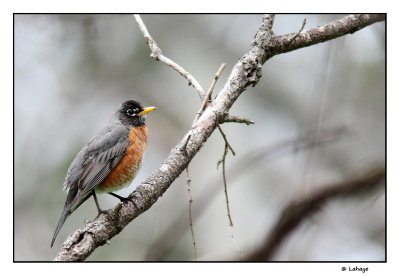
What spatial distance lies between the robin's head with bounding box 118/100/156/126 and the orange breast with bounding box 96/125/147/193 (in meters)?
0.52

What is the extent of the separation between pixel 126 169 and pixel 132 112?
1.21 metres

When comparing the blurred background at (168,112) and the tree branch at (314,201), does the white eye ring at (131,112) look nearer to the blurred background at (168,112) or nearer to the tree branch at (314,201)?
the blurred background at (168,112)

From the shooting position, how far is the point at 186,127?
9.17 metres

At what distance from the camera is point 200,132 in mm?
3574

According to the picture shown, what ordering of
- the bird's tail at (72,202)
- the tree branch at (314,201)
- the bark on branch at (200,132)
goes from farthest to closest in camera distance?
the bird's tail at (72,202) < the bark on branch at (200,132) < the tree branch at (314,201)

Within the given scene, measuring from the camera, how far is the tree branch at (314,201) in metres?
0.99

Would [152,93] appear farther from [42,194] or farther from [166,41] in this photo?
[42,194]

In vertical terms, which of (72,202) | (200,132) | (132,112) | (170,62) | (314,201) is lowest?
(314,201)

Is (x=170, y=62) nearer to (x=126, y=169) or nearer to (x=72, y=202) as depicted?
(x=126, y=169)

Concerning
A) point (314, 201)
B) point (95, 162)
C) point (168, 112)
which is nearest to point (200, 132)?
point (95, 162)

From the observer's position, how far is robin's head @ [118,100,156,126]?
5.62 metres

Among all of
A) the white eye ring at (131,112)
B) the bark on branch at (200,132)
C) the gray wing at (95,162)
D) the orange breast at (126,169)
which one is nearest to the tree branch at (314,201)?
the bark on branch at (200,132)

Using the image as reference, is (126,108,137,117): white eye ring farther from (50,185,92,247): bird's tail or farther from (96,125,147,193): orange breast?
(50,185,92,247): bird's tail

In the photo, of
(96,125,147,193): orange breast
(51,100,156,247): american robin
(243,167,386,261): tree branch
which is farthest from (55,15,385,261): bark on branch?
(243,167,386,261): tree branch
